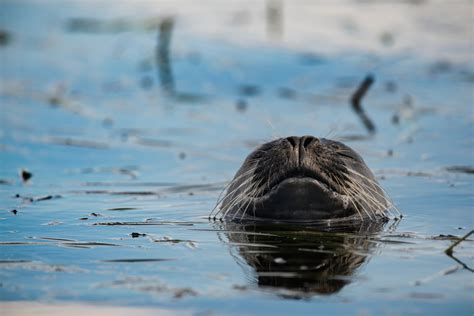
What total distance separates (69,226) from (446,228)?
2847 millimetres

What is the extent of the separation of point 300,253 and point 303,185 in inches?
29.8

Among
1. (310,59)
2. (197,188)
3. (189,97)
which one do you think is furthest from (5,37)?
(197,188)

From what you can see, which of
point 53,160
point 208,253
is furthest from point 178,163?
point 208,253

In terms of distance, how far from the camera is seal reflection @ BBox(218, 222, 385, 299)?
6.18 m

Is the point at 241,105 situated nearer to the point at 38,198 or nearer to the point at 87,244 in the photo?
the point at 38,198

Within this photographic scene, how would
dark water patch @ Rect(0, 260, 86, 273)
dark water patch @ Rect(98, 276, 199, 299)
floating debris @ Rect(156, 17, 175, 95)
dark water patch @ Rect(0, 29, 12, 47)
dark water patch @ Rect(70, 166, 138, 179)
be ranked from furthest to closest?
1. dark water patch @ Rect(0, 29, 12, 47)
2. floating debris @ Rect(156, 17, 175, 95)
3. dark water patch @ Rect(70, 166, 138, 179)
4. dark water patch @ Rect(0, 260, 86, 273)
5. dark water patch @ Rect(98, 276, 199, 299)

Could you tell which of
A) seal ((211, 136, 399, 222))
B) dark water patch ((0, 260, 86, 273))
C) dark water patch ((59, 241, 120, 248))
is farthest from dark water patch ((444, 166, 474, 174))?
dark water patch ((0, 260, 86, 273))

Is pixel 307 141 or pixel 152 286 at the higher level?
pixel 307 141

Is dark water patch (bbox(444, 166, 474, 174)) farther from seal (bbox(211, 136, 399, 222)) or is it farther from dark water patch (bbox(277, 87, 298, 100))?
dark water patch (bbox(277, 87, 298, 100))

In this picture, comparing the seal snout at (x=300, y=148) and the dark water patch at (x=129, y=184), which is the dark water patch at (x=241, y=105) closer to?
the dark water patch at (x=129, y=184)

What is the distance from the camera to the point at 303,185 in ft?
25.1

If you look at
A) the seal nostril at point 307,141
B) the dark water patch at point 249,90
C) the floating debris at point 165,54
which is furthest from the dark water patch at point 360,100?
the seal nostril at point 307,141

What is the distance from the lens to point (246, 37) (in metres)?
18.9

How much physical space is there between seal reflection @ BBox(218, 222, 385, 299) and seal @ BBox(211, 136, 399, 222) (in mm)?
126
